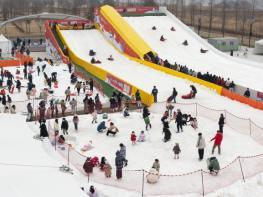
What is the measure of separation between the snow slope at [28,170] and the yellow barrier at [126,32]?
822 inches

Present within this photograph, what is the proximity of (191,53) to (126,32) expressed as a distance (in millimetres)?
6537

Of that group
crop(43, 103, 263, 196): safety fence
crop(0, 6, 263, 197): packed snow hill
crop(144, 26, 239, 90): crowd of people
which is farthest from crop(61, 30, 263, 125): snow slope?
crop(43, 103, 263, 196): safety fence

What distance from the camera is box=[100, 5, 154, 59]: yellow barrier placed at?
38791mm

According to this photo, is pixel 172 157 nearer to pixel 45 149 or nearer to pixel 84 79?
pixel 45 149

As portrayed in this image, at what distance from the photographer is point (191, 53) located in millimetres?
40750

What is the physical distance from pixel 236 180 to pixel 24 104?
539 inches

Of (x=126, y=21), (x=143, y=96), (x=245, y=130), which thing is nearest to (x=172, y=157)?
(x=245, y=130)

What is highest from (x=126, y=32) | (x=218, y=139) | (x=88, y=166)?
(x=126, y=32)

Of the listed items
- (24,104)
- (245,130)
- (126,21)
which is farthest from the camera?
(126,21)

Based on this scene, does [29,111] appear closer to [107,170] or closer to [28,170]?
[28,170]

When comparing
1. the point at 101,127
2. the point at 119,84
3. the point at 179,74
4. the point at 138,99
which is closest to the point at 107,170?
the point at 101,127

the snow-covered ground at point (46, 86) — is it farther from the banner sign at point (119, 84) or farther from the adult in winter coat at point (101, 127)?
the adult in winter coat at point (101, 127)

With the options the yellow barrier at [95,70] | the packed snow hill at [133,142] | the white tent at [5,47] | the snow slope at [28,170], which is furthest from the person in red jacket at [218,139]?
the white tent at [5,47]

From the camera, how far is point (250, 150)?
18.4 metres
